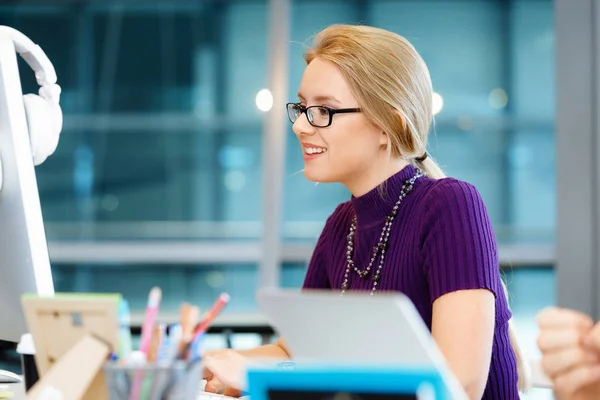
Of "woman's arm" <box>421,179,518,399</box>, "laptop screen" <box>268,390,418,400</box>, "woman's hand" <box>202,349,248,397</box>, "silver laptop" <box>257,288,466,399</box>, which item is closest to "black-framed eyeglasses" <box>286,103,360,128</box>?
"woman's arm" <box>421,179,518,399</box>

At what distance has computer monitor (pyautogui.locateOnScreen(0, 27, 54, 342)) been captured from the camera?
47.5 inches

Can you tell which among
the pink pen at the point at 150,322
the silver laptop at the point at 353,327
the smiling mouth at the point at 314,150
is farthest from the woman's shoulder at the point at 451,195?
the pink pen at the point at 150,322

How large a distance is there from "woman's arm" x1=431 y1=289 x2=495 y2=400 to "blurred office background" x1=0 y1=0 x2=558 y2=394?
313 centimetres

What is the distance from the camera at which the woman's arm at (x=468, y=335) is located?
141 centimetres

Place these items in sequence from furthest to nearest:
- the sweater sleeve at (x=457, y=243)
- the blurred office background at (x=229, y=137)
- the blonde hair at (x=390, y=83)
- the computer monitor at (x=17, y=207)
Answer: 1. the blurred office background at (x=229, y=137)
2. the blonde hair at (x=390, y=83)
3. the sweater sleeve at (x=457, y=243)
4. the computer monitor at (x=17, y=207)

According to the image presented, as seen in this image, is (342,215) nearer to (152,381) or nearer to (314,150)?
(314,150)

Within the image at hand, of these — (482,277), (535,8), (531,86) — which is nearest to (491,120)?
(531,86)

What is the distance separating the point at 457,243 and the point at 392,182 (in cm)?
26

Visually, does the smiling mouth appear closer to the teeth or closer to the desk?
the teeth

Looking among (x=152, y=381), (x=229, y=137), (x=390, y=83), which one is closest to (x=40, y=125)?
(x=152, y=381)

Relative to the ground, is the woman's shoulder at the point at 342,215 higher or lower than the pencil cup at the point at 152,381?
higher

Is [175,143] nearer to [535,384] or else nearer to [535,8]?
[535,8]

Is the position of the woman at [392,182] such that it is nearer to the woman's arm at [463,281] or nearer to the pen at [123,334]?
the woman's arm at [463,281]

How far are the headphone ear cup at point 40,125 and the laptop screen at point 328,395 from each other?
0.72 m
